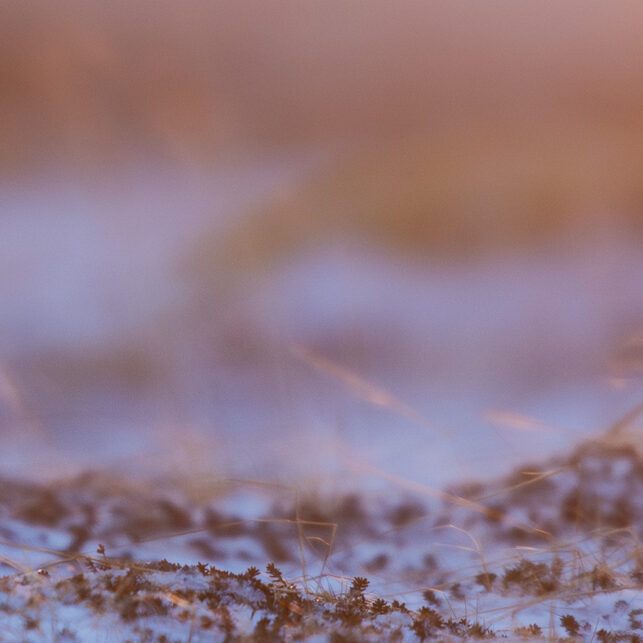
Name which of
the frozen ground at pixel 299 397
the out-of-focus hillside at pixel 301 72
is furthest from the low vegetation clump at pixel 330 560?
the out-of-focus hillside at pixel 301 72

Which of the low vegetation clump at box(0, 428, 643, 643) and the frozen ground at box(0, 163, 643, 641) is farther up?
the frozen ground at box(0, 163, 643, 641)

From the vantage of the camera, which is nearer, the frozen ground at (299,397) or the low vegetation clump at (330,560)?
the low vegetation clump at (330,560)

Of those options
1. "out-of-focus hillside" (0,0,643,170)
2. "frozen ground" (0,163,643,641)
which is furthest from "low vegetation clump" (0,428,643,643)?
"out-of-focus hillside" (0,0,643,170)

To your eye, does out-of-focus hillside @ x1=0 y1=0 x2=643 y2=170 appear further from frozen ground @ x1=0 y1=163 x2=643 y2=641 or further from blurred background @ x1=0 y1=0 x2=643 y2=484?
frozen ground @ x1=0 y1=163 x2=643 y2=641

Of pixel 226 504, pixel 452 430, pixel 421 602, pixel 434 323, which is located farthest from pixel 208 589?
pixel 434 323

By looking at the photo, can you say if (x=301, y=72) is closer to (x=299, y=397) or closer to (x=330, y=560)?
(x=299, y=397)

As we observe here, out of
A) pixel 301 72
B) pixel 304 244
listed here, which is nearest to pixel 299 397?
pixel 304 244

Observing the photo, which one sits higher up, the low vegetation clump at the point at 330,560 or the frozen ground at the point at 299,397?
the frozen ground at the point at 299,397

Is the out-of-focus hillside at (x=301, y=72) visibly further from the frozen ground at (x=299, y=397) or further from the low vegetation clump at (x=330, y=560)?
the low vegetation clump at (x=330, y=560)
